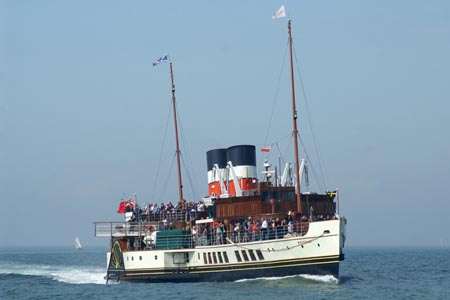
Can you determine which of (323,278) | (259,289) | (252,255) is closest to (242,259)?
(252,255)

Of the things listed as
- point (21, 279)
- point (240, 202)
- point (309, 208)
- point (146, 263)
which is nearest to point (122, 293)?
point (146, 263)

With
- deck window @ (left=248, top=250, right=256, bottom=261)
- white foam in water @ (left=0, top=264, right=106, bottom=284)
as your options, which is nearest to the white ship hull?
deck window @ (left=248, top=250, right=256, bottom=261)

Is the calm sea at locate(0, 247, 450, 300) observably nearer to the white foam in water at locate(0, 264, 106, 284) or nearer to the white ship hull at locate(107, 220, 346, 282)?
the white foam in water at locate(0, 264, 106, 284)

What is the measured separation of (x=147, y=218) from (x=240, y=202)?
9.43 meters

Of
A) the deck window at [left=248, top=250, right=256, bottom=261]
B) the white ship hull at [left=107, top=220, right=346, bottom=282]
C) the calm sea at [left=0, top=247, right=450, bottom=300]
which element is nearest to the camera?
the calm sea at [left=0, top=247, right=450, bottom=300]

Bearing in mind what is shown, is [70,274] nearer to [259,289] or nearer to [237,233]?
[237,233]

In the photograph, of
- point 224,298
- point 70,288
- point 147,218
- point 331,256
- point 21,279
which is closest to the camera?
point 224,298

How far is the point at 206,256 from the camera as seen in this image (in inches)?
2036

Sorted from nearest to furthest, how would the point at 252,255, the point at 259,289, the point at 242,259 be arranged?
1. the point at 259,289
2. the point at 252,255
3. the point at 242,259

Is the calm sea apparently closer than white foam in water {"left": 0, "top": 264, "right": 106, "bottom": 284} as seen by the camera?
Yes

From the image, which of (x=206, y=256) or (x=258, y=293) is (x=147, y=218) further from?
(x=258, y=293)

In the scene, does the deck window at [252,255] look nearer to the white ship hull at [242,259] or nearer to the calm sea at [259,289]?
the white ship hull at [242,259]

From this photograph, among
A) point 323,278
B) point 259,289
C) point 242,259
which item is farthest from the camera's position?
point 242,259

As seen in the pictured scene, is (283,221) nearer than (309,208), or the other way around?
(283,221)
